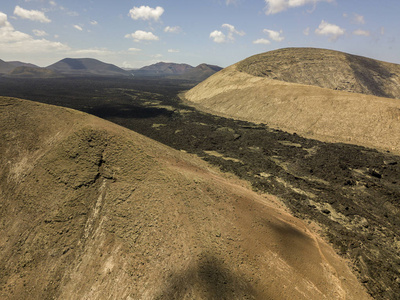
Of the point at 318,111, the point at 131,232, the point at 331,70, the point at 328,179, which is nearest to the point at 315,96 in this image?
the point at 318,111

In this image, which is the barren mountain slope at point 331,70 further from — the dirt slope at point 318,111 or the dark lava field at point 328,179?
the dark lava field at point 328,179

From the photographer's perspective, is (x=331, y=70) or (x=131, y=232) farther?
(x=331, y=70)

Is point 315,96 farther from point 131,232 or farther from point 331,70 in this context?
point 331,70

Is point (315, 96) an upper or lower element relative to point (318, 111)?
upper

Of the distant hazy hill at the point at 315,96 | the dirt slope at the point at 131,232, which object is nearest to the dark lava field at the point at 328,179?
the dirt slope at the point at 131,232

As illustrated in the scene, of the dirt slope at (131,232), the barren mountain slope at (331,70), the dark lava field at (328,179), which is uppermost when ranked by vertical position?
the barren mountain slope at (331,70)

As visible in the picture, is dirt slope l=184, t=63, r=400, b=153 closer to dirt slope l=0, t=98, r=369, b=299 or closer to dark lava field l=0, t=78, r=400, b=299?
dark lava field l=0, t=78, r=400, b=299

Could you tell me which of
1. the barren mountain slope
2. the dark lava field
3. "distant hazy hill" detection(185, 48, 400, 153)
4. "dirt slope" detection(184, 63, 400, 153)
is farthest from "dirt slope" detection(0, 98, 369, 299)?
the barren mountain slope
